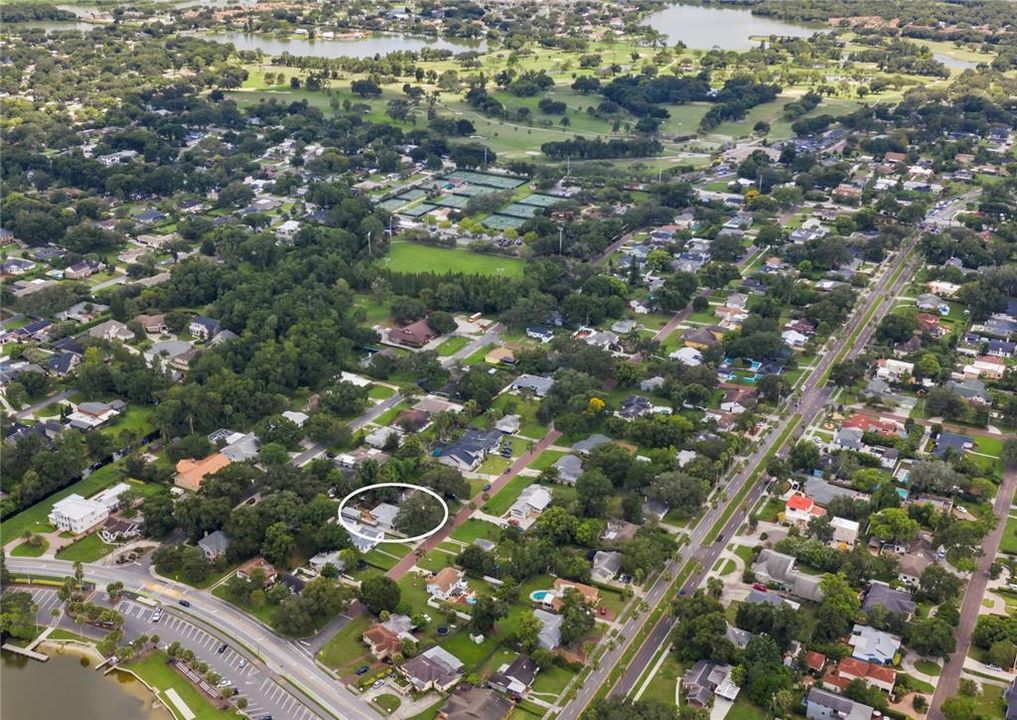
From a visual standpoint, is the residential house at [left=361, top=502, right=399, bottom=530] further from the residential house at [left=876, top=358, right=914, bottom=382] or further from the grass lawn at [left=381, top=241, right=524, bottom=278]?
the grass lawn at [left=381, top=241, right=524, bottom=278]

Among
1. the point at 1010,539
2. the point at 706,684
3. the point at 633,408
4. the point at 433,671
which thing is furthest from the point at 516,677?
the point at 1010,539

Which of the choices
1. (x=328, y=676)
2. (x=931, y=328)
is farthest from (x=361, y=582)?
(x=931, y=328)

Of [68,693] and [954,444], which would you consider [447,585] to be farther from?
[954,444]

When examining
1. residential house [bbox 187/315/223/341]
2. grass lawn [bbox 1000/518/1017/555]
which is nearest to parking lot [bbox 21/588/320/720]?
residential house [bbox 187/315/223/341]

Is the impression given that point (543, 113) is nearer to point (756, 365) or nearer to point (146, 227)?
point (146, 227)

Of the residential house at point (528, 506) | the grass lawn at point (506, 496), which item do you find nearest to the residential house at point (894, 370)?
the grass lawn at point (506, 496)

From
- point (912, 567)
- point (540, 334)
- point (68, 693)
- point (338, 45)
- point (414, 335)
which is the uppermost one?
point (338, 45)

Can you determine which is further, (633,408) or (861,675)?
(633,408)
